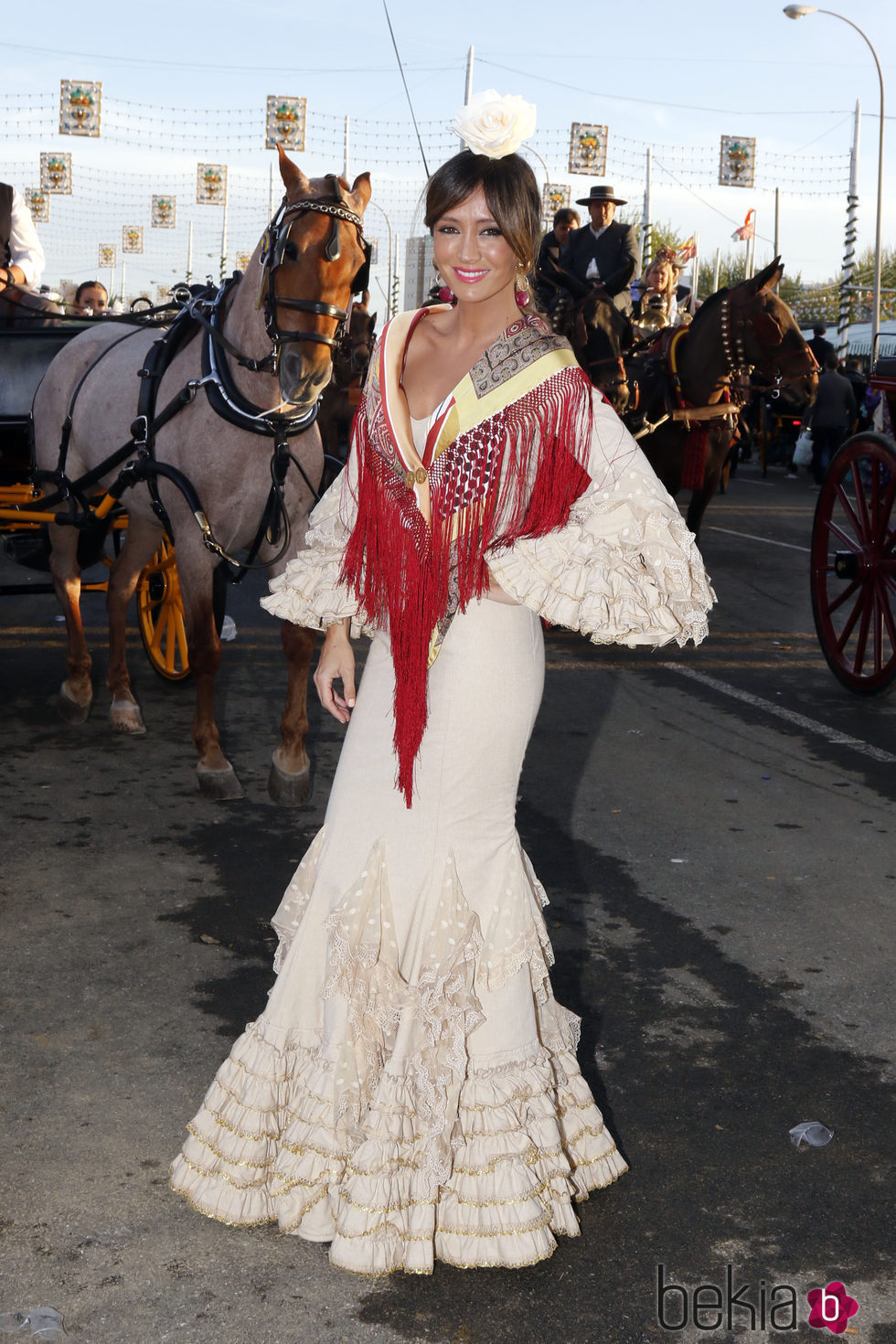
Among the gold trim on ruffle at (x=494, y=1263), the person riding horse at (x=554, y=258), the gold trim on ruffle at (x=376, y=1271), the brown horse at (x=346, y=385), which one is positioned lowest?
the gold trim on ruffle at (x=376, y=1271)

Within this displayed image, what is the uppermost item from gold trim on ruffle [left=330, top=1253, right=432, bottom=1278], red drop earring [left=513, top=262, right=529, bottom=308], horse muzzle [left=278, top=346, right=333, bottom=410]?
horse muzzle [left=278, top=346, right=333, bottom=410]

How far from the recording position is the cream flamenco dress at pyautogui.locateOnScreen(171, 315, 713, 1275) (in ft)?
8.91

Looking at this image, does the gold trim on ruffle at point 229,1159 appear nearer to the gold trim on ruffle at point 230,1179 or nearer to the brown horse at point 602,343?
the gold trim on ruffle at point 230,1179

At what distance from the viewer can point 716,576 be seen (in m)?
12.7

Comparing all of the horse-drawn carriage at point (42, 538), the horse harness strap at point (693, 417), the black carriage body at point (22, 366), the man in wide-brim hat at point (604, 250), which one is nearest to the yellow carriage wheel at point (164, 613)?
the horse-drawn carriage at point (42, 538)

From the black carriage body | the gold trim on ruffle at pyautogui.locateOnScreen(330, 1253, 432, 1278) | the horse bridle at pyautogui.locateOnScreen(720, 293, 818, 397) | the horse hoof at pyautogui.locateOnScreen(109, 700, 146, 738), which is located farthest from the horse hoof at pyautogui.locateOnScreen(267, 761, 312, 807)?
the horse bridle at pyautogui.locateOnScreen(720, 293, 818, 397)

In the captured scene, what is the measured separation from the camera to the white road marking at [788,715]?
696 centimetres

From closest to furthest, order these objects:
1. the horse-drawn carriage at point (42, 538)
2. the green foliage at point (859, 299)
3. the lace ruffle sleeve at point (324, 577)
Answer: the lace ruffle sleeve at point (324, 577), the horse-drawn carriage at point (42, 538), the green foliage at point (859, 299)

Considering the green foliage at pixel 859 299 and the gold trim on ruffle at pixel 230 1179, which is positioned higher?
the green foliage at pixel 859 299

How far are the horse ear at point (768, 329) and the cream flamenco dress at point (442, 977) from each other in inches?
316

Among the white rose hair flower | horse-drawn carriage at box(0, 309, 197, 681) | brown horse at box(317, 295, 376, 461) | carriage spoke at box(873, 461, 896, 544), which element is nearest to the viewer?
the white rose hair flower

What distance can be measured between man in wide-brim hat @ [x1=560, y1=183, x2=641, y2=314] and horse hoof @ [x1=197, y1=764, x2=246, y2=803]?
299 inches

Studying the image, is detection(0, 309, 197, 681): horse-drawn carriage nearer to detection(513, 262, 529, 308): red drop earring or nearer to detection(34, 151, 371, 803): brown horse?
detection(34, 151, 371, 803): brown horse

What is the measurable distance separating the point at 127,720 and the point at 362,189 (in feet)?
9.13
